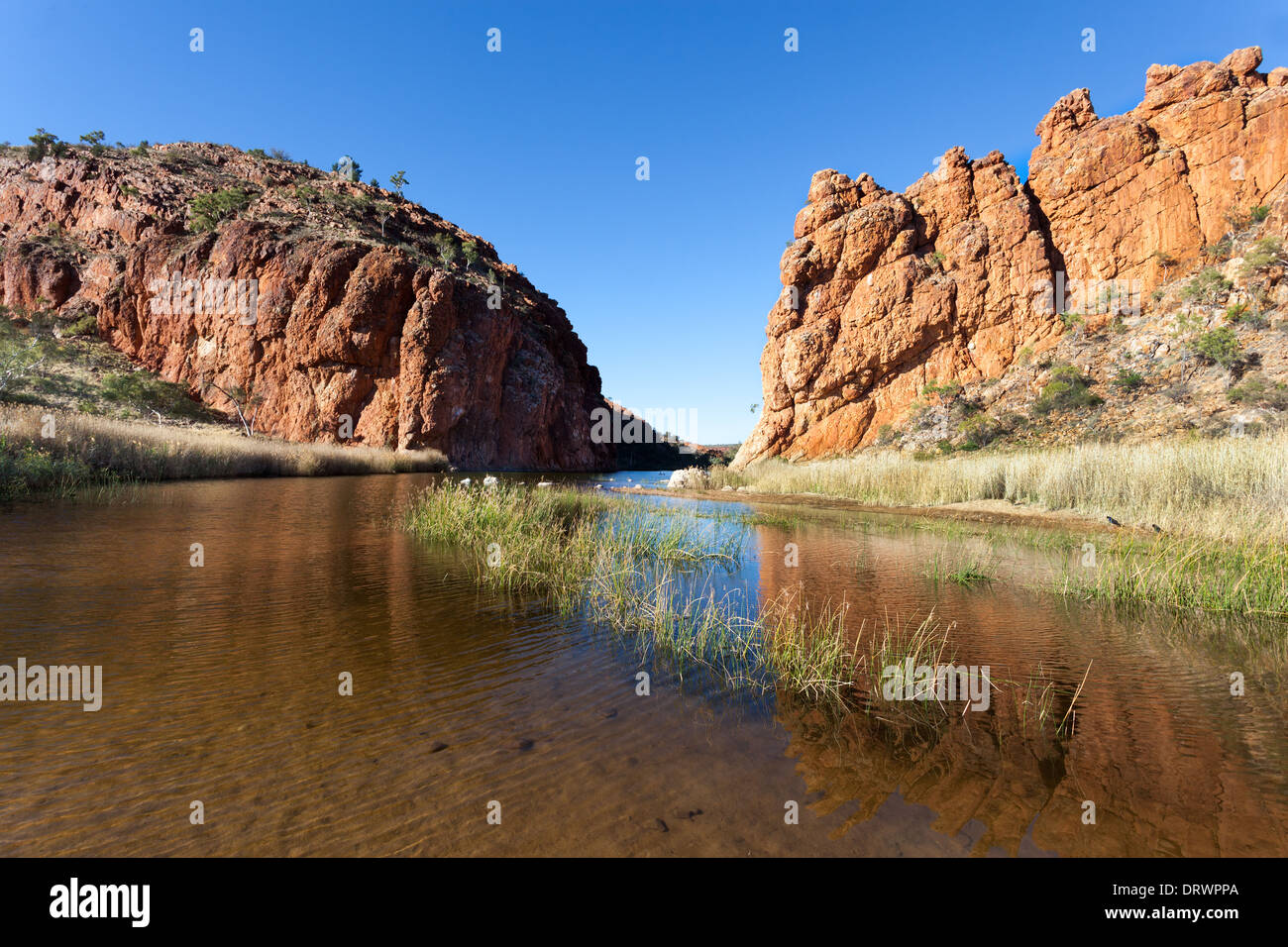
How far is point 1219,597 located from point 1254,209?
39535 mm

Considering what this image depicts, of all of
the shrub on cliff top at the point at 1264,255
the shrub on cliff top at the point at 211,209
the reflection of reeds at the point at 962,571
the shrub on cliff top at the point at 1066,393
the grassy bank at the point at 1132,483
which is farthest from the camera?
the shrub on cliff top at the point at 211,209

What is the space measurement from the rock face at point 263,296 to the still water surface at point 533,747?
149 feet

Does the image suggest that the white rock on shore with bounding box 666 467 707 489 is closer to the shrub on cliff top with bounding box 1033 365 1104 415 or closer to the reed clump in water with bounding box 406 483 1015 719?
the reed clump in water with bounding box 406 483 1015 719

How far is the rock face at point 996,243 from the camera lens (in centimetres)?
3222

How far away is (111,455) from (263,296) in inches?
1381

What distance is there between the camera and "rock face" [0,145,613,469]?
45.3 m

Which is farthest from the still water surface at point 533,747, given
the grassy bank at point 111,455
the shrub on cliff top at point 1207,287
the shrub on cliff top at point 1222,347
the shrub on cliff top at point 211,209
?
the shrub on cliff top at point 211,209

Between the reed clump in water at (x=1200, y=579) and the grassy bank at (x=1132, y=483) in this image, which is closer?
the reed clump in water at (x=1200, y=579)

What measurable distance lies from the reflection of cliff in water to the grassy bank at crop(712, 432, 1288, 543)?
5.04 metres

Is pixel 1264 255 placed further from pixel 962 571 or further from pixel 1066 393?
pixel 962 571

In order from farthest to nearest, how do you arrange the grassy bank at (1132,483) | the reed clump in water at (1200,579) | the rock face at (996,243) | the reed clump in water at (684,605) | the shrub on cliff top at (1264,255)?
the rock face at (996,243), the shrub on cliff top at (1264,255), the grassy bank at (1132,483), the reed clump in water at (1200,579), the reed clump in water at (684,605)

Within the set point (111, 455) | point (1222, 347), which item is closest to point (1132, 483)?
point (1222, 347)

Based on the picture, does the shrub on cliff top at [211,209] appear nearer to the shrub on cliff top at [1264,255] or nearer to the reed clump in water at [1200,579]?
the reed clump in water at [1200,579]

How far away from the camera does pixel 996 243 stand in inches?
1448
